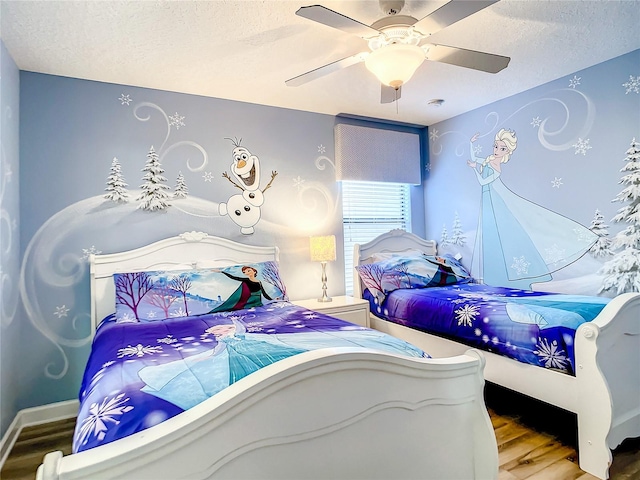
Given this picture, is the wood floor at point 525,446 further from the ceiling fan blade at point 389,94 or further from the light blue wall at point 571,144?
the ceiling fan blade at point 389,94

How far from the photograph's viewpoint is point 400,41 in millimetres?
1856

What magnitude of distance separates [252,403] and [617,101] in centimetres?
323

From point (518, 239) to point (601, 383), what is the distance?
176 centimetres

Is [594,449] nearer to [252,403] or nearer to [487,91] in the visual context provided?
[252,403]

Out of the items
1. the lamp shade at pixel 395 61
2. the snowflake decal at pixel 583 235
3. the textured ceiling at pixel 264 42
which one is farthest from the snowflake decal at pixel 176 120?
the snowflake decal at pixel 583 235

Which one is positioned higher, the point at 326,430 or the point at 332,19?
the point at 332,19

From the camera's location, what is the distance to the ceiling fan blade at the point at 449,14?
58.2 inches

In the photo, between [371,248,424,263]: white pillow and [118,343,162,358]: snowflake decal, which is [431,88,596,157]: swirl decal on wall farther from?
[118,343,162,358]: snowflake decal

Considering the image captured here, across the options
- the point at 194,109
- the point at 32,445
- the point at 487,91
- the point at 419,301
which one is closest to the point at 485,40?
the point at 487,91

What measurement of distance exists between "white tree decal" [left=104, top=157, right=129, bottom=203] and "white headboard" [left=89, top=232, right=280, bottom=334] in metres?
0.42

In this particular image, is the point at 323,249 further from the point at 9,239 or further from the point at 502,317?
the point at 9,239

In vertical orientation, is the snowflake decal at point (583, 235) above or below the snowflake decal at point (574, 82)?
below

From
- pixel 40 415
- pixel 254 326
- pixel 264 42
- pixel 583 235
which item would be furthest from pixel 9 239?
pixel 583 235

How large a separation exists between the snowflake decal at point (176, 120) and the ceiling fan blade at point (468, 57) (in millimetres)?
2031
